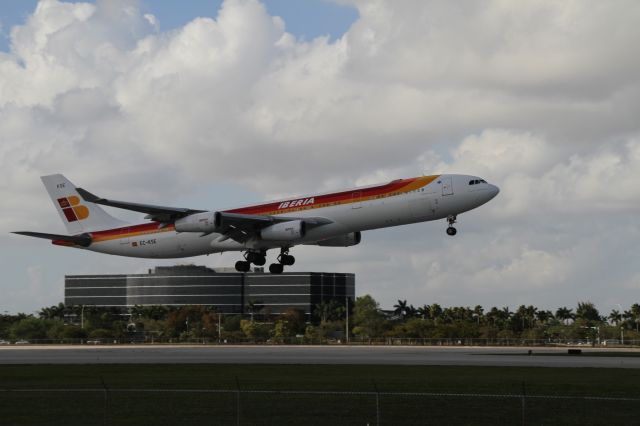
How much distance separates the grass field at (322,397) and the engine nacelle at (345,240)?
1778cm

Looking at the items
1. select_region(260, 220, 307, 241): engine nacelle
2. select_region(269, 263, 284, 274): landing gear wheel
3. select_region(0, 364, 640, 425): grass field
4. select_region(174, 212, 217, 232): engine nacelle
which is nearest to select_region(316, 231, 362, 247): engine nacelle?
select_region(269, 263, 284, 274): landing gear wheel

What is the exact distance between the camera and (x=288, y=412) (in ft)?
101

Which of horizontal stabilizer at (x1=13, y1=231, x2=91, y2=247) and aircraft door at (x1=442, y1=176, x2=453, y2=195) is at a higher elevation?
aircraft door at (x1=442, y1=176, x2=453, y2=195)

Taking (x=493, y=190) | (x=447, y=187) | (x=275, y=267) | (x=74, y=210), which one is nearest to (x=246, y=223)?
(x=275, y=267)

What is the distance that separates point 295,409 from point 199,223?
32.9 meters

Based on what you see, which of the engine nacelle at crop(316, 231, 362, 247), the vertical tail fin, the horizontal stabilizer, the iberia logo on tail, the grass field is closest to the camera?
the grass field

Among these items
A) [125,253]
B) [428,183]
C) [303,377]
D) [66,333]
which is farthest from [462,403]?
[66,333]

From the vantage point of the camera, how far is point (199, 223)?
63156mm

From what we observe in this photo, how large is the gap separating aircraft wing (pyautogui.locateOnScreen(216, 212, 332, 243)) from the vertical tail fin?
12783 mm

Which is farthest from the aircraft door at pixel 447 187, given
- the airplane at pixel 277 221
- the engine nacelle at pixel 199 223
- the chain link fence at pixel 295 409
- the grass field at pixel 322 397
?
the chain link fence at pixel 295 409

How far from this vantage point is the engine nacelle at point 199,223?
206 feet

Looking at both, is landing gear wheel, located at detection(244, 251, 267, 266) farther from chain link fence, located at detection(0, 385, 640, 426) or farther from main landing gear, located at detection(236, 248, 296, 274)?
chain link fence, located at detection(0, 385, 640, 426)

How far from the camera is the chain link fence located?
1124 inches

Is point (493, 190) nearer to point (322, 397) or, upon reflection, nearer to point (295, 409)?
point (322, 397)
